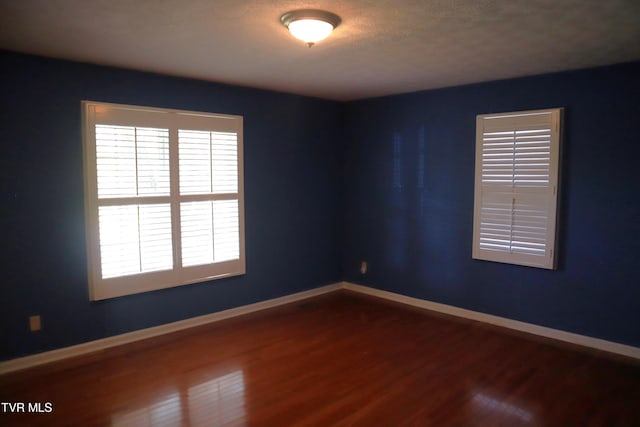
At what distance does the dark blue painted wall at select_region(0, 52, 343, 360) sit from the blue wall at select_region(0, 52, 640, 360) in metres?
0.01

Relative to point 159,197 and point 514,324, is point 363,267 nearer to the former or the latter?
point 514,324

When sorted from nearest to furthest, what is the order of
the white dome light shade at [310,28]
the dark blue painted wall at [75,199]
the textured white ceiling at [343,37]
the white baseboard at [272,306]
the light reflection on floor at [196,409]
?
the textured white ceiling at [343,37]
the white dome light shade at [310,28]
the light reflection on floor at [196,409]
the dark blue painted wall at [75,199]
the white baseboard at [272,306]

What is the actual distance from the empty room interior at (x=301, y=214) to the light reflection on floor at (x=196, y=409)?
0.05ft

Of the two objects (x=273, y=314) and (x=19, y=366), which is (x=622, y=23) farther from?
(x=19, y=366)

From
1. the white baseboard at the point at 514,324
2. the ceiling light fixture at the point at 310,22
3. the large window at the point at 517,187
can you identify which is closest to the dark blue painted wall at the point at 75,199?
the white baseboard at the point at 514,324

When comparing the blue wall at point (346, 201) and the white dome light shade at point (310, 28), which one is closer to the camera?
the white dome light shade at point (310, 28)

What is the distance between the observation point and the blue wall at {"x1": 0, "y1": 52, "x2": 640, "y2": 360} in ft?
10.7

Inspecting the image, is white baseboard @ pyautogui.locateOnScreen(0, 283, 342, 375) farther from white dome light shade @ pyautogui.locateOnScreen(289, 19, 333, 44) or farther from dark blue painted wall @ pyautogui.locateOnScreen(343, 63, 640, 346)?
white dome light shade @ pyautogui.locateOnScreen(289, 19, 333, 44)

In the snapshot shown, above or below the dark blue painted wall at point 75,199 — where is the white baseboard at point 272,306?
below

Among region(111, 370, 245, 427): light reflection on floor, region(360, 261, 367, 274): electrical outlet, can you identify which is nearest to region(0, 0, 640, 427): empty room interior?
region(111, 370, 245, 427): light reflection on floor

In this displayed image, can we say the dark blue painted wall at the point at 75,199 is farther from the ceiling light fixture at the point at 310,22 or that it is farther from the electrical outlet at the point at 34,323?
the ceiling light fixture at the point at 310,22

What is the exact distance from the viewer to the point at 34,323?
328cm

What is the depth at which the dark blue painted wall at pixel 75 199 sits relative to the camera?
3.17 metres

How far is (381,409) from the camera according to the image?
8.87 feet
